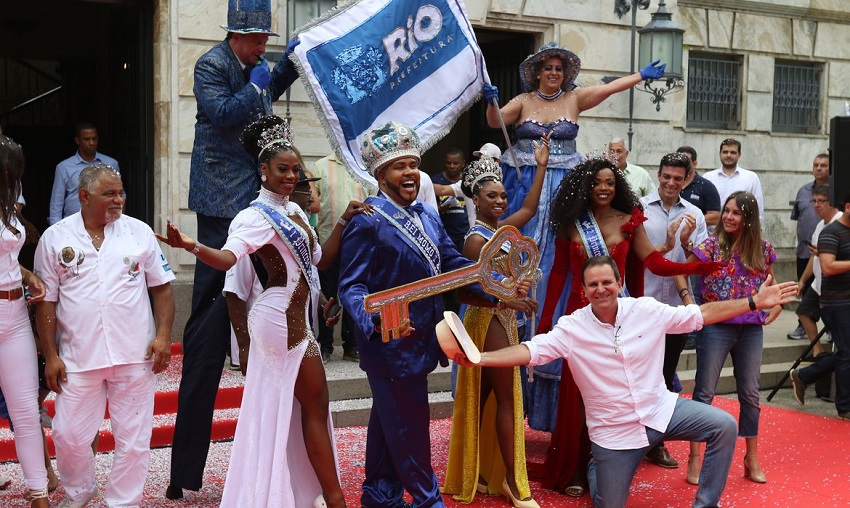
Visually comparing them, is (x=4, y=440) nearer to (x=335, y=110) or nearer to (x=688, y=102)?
(x=335, y=110)

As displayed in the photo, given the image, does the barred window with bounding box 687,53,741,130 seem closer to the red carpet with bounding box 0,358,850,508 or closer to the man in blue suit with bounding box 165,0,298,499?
the red carpet with bounding box 0,358,850,508

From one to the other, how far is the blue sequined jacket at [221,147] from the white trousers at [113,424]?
3.27 ft

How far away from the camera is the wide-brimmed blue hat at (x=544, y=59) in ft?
24.4

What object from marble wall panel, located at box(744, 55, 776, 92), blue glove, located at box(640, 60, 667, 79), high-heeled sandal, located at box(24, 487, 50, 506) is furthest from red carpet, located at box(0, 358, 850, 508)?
marble wall panel, located at box(744, 55, 776, 92)

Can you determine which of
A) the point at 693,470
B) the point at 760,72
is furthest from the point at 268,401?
the point at 760,72

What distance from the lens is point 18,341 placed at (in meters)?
5.30

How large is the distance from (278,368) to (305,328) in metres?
0.22

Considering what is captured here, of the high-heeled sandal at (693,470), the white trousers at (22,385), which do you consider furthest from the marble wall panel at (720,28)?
the white trousers at (22,385)

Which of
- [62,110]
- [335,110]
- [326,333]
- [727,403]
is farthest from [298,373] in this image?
[62,110]

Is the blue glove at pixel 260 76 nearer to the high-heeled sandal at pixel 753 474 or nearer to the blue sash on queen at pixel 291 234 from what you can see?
the blue sash on queen at pixel 291 234

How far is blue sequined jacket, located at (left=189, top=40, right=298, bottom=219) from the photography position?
5.73 m

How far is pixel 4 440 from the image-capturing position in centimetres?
665

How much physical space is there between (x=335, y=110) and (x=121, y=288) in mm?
1478

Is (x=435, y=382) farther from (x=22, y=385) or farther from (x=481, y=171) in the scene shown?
(x=22, y=385)
